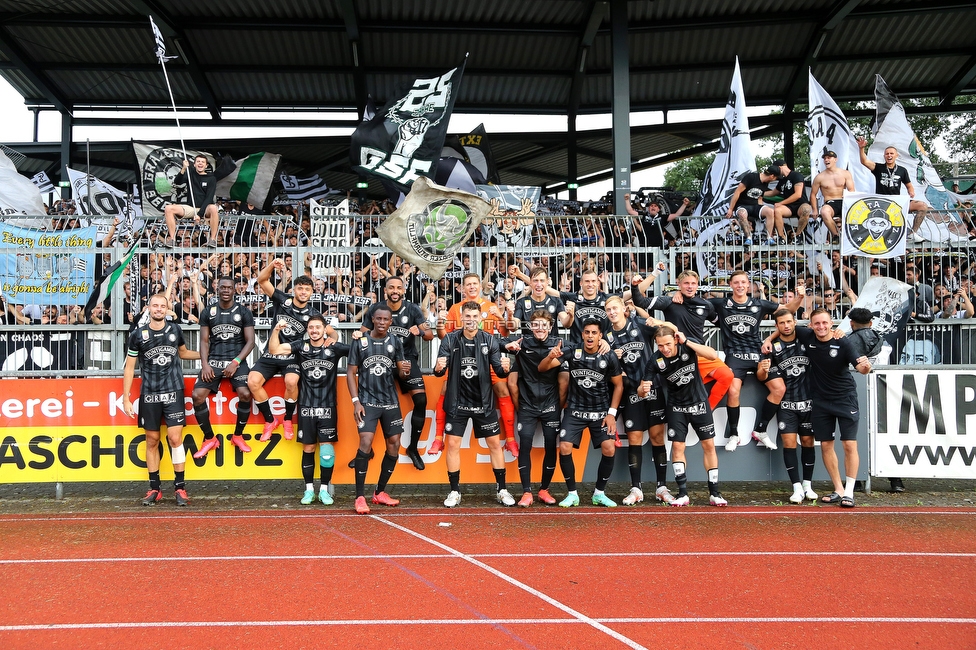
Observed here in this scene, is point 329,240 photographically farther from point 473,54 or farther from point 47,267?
point 473,54

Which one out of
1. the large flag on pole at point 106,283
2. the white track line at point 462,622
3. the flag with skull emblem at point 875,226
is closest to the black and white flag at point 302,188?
the large flag on pole at point 106,283

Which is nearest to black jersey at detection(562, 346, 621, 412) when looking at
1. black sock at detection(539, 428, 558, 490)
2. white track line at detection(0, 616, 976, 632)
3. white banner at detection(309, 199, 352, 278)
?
black sock at detection(539, 428, 558, 490)

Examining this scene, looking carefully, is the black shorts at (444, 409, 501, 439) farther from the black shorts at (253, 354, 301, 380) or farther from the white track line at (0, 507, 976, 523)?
the black shorts at (253, 354, 301, 380)

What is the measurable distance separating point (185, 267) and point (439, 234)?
4067mm

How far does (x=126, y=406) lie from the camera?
9312mm

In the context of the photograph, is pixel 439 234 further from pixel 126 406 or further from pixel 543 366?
pixel 126 406

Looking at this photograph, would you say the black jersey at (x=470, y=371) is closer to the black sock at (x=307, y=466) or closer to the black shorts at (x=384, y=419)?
the black shorts at (x=384, y=419)

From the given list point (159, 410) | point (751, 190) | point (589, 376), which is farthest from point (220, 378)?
point (751, 190)

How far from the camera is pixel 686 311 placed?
10031mm

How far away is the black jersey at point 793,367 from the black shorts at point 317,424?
5466 mm

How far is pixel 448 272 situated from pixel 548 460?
3.87 metres

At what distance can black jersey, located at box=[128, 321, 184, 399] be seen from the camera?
927 cm

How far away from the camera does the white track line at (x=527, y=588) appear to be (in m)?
5.02

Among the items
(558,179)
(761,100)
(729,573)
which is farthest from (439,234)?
(558,179)
